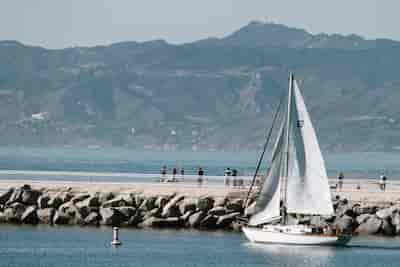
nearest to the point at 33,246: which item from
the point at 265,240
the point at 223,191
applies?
the point at 265,240

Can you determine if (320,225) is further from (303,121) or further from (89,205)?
(89,205)

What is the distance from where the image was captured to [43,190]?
226ft

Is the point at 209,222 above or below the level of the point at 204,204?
below

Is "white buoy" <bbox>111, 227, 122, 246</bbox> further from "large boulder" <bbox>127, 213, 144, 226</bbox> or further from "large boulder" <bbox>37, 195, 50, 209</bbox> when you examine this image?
"large boulder" <bbox>37, 195, 50, 209</bbox>

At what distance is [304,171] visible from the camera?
199ft

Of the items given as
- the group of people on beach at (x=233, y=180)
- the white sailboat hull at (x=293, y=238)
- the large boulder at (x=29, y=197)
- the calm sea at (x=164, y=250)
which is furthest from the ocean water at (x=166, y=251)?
the group of people on beach at (x=233, y=180)

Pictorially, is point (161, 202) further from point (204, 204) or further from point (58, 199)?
point (58, 199)

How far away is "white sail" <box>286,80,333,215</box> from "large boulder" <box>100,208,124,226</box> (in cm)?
781

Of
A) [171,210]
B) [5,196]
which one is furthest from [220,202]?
[5,196]

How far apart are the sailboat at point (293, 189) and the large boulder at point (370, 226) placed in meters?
2.67

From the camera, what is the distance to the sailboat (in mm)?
59562

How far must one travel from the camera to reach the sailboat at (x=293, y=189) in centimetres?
5956

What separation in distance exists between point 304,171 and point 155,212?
7412 millimetres

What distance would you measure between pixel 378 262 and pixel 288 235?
499cm
